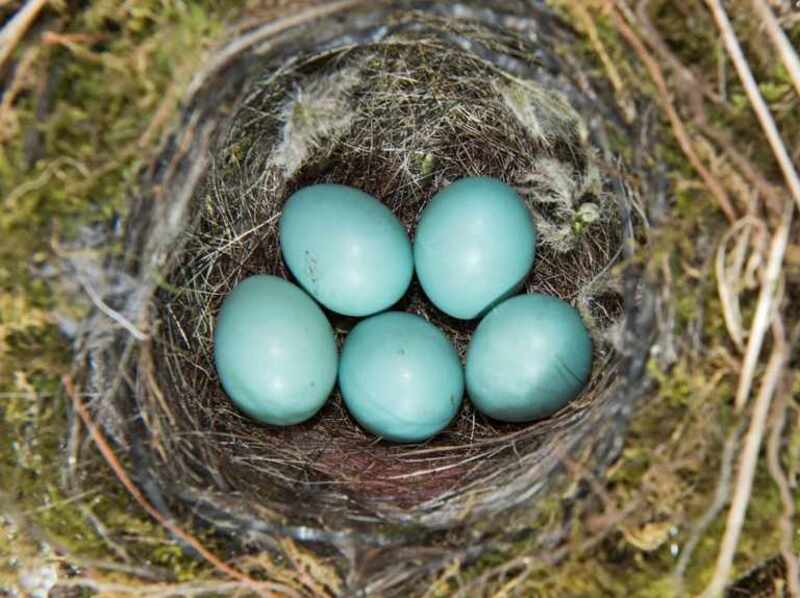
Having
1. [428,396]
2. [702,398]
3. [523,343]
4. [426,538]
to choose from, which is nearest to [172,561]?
[426,538]

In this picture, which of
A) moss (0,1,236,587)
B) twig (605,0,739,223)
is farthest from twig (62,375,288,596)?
twig (605,0,739,223)

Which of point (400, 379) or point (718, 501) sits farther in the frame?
point (400, 379)

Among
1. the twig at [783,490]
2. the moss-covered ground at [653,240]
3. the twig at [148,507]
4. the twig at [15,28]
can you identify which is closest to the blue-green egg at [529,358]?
the moss-covered ground at [653,240]

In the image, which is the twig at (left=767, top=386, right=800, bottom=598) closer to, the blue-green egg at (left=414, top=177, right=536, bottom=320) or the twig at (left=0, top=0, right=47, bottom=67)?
the blue-green egg at (left=414, top=177, right=536, bottom=320)

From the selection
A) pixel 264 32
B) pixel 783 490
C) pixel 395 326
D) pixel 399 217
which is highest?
pixel 264 32

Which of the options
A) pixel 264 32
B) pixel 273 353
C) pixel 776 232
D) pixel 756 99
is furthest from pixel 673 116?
pixel 273 353

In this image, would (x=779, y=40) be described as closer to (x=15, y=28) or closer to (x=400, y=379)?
(x=400, y=379)
